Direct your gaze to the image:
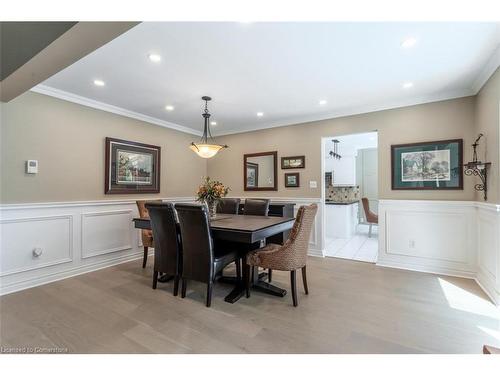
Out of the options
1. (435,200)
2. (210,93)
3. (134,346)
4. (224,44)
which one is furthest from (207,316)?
(435,200)

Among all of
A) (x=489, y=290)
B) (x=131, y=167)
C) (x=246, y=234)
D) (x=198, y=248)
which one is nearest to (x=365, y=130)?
(x=489, y=290)

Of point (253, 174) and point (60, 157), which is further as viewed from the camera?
point (253, 174)

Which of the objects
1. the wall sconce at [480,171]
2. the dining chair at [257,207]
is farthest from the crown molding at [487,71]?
the dining chair at [257,207]

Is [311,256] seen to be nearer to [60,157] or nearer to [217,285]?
[217,285]

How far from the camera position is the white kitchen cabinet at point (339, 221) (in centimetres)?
579

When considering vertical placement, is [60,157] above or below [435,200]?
above

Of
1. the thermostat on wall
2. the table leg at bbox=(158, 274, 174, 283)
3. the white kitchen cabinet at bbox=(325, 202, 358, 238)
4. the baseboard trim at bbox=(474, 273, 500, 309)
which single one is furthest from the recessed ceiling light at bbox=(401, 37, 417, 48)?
the thermostat on wall

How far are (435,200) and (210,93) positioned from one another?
11.6 feet

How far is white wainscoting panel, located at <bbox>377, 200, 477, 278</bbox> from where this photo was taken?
3197 millimetres

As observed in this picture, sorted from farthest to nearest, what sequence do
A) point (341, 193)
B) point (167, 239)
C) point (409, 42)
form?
point (341, 193) < point (167, 239) < point (409, 42)

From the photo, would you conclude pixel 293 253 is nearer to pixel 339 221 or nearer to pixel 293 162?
pixel 293 162

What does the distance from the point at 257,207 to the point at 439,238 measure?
2.63 m

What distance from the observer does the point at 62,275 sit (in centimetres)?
319

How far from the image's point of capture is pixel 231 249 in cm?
281
